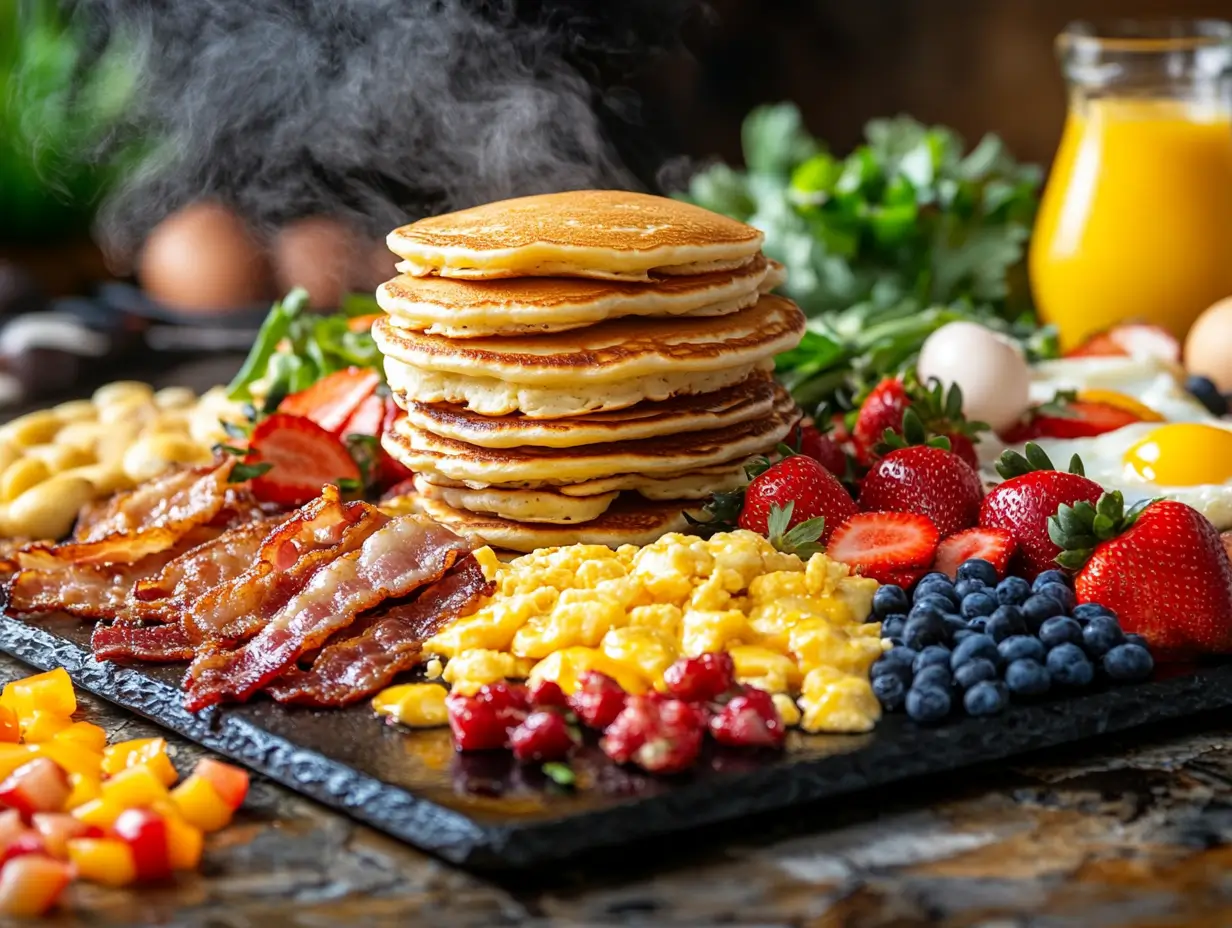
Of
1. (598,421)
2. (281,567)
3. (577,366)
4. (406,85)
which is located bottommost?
(281,567)

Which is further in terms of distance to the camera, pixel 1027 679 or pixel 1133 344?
pixel 1133 344

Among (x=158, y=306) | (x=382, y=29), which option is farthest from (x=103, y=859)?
(x=158, y=306)

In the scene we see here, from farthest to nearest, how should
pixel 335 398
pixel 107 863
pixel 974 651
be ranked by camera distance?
pixel 335 398 < pixel 974 651 < pixel 107 863

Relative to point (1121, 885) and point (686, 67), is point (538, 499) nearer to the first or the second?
point (1121, 885)

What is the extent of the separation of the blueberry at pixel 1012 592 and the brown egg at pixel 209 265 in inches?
174

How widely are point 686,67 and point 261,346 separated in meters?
4.05

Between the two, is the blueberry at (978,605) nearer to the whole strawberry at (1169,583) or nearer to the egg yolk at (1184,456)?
the whole strawberry at (1169,583)

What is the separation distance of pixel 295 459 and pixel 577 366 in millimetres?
874

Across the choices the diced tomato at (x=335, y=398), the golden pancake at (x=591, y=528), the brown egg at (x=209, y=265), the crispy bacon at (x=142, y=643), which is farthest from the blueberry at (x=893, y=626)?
the brown egg at (x=209, y=265)

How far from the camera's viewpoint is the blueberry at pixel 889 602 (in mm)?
2531

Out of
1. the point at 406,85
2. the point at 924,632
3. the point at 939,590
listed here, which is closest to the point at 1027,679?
the point at 924,632

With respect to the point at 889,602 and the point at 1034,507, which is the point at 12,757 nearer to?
the point at 889,602

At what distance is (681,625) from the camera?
2434 millimetres

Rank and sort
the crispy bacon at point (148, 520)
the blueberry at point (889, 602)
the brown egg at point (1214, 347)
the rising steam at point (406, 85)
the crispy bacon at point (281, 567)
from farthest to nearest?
the rising steam at point (406, 85)
the brown egg at point (1214, 347)
the crispy bacon at point (148, 520)
the crispy bacon at point (281, 567)
the blueberry at point (889, 602)
